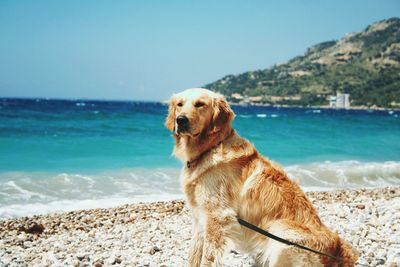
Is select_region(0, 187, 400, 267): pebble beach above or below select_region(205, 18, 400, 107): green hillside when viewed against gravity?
below

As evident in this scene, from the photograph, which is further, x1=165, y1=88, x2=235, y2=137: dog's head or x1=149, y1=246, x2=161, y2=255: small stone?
x1=149, y1=246, x2=161, y2=255: small stone

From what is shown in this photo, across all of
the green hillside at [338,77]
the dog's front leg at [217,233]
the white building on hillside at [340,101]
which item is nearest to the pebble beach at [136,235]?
the dog's front leg at [217,233]

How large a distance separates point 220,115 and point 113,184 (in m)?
9.61

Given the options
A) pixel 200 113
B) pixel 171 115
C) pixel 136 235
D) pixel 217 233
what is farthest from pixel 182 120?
pixel 136 235

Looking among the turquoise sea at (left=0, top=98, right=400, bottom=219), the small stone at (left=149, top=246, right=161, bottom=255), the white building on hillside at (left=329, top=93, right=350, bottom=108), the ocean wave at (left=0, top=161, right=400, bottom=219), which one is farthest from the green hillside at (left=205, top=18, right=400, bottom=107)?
the small stone at (left=149, top=246, right=161, bottom=255)

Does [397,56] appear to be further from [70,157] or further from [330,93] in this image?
[70,157]

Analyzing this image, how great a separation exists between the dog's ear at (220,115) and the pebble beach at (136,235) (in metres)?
1.94

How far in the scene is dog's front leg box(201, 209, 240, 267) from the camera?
4.18 metres

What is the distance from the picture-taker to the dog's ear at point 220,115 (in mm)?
4293

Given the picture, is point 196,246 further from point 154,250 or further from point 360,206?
point 360,206

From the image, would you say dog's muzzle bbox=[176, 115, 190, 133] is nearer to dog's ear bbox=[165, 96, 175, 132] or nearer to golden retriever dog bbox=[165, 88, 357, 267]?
golden retriever dog bbox=[165, 88, 357, 267]

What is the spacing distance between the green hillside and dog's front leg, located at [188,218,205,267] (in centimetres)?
12985

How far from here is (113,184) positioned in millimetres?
13305

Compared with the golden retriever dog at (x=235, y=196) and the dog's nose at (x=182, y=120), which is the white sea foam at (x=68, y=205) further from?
the dog's nose at (x=182, y=120)
